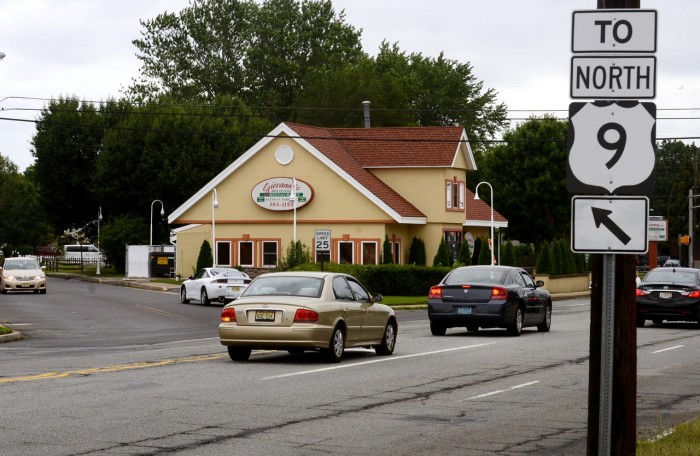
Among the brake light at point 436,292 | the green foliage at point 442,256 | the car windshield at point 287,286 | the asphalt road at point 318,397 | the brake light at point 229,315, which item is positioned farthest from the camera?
the green foliage at point 442,256

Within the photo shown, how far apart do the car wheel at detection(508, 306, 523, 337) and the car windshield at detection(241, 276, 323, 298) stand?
8289 mm

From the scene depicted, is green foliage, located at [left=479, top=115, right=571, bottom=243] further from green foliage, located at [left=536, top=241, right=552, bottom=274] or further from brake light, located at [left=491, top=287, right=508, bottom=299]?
brake light, located at [left=491, top=287, right=508, bottom=299]

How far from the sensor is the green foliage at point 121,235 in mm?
77188

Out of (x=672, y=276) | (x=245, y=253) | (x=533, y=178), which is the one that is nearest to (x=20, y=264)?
(x=245, y=253)

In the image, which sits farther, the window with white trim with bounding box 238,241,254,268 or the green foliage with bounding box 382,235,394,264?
the window with white trim with bounding box 238,241,254,268

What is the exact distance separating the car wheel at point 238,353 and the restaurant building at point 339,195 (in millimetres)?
38847

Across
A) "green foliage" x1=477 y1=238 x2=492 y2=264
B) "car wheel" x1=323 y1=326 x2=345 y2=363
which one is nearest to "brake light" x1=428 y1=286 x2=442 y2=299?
"car wheel" x1=323 y1=326 x2=345 y2=363

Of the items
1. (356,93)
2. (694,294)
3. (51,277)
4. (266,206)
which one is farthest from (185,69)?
(694,294)

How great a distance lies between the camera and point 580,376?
Result: 1858cm

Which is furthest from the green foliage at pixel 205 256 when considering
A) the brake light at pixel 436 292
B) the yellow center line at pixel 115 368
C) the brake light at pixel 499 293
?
the yellow center line at pixel 115 368

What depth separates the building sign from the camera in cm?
6206

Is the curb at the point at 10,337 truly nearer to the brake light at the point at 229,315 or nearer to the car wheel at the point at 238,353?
the car wheel at the point at 238,353

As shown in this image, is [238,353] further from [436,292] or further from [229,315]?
[436,292]

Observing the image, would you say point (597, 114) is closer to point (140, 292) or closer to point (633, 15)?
point (633, 15)
